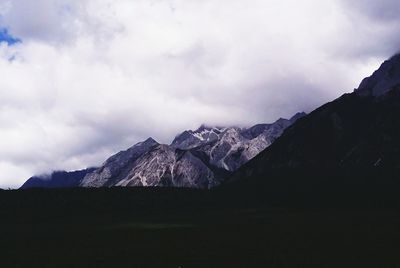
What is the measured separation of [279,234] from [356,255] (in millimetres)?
44989

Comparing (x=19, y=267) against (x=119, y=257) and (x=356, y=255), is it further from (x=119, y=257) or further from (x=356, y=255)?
(x=356, y=255)

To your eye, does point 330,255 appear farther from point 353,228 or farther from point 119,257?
point 353,228

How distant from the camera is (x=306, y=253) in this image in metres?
97.1

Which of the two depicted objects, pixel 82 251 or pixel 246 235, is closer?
pixel 82 251

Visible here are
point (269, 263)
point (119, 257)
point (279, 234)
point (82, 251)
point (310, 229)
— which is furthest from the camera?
point (310, 229)

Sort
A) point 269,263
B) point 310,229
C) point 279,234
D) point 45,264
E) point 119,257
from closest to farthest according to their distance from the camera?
point 269,263 < point 45,264 < point 119,257 < point 279,234 < point 310,229

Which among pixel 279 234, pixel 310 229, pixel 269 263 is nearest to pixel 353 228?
pixel 310 229

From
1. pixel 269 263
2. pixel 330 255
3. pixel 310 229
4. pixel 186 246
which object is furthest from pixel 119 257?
pixel 310 229

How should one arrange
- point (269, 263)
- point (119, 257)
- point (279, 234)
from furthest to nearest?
point (279, 234) < point (119, 257) < point (269, 263)

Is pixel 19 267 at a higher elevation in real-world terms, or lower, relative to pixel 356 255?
higher

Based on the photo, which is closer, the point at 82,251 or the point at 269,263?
the point at 269,263

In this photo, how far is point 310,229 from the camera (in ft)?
479

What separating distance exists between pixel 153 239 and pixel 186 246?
21472 mm

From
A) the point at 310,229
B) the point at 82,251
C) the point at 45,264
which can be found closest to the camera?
the point at 45,264
